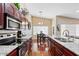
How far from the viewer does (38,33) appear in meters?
2.95

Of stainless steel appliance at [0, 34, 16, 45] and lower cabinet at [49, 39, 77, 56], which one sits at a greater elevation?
stainless steel appliance at [0, 34, 16, 45]

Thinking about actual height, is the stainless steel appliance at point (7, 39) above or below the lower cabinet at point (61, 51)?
above

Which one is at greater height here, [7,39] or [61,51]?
[7,39]

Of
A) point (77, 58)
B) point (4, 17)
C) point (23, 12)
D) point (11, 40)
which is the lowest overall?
point (77, 58)

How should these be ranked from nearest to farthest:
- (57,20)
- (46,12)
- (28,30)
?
(28,30)
(46,12)
(57,20)

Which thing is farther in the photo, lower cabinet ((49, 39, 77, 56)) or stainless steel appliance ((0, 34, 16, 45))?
stainless steel appliance ((0, 34, 16, 45))

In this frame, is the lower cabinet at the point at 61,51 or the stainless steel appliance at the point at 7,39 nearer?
the lower cabinet at the point at 61,51

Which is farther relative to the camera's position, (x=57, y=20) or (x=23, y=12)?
(x=57, y=20)

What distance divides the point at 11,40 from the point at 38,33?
3.60 feet

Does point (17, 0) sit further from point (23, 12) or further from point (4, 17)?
point (23, 12)

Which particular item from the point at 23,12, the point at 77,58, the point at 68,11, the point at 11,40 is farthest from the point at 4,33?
the point at 68,11

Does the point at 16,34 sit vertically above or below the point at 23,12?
below

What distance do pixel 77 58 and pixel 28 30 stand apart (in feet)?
6.87

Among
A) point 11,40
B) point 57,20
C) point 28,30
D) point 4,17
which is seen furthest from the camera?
point 57,20
